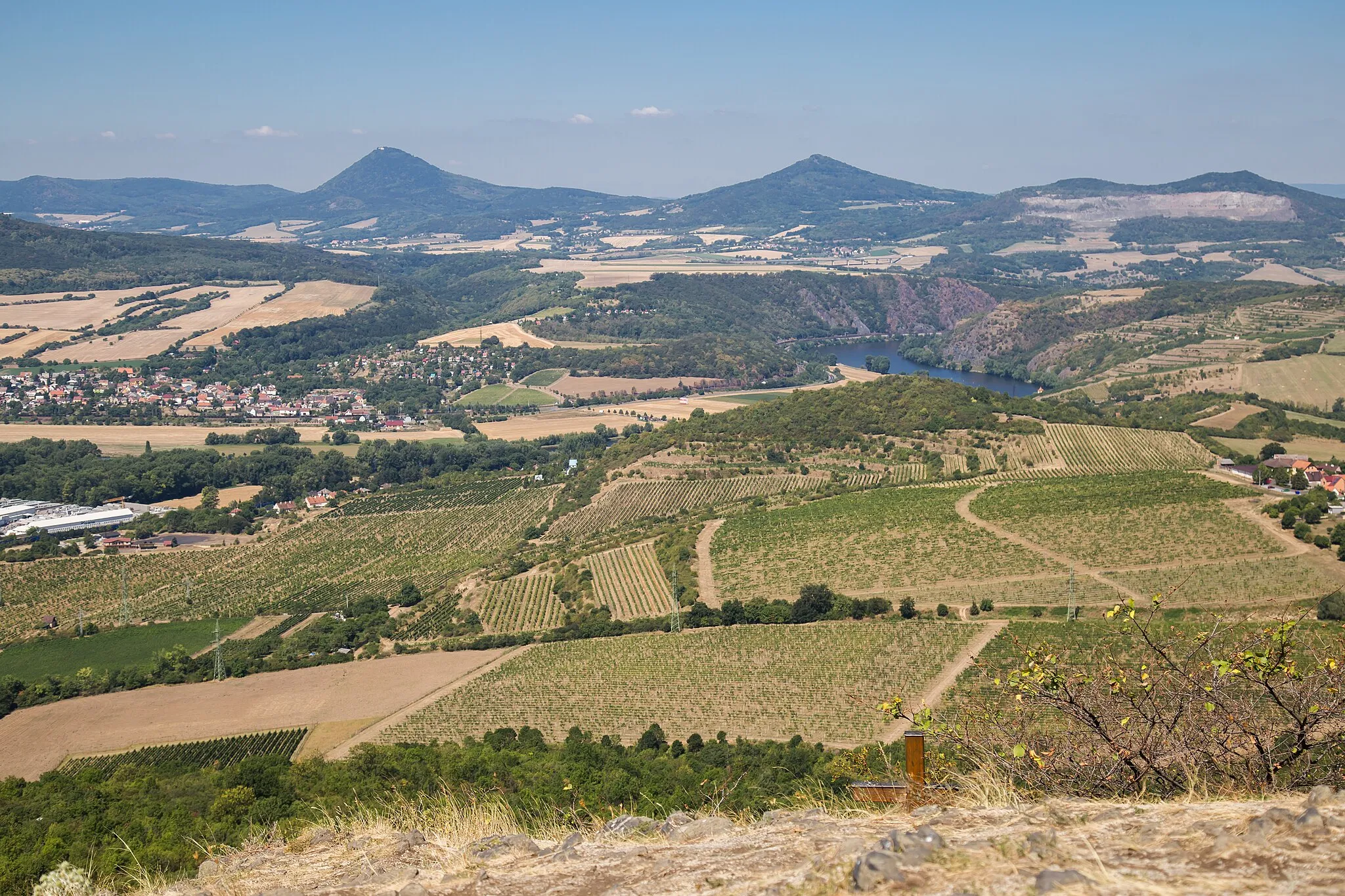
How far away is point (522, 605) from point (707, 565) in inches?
333

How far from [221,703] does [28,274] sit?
453 ft

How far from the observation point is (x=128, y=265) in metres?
164

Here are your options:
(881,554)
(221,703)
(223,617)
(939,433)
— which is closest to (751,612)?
(881,554)

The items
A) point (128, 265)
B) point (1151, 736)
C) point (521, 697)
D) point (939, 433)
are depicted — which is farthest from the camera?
point (128, 265)

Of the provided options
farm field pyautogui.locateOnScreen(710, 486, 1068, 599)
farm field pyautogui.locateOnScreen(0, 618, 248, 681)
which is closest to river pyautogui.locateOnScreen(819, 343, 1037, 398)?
farm field pyautogui.locateOnScreen(710, 486, 1068, 599)

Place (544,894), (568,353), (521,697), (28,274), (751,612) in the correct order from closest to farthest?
1. (544,894)
2. (521,697)
3. (751,612)
4. (568,353)
5. (28,274)

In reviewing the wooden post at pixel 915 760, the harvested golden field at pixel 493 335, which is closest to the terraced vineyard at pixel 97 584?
the wooden post at pixel 915 760

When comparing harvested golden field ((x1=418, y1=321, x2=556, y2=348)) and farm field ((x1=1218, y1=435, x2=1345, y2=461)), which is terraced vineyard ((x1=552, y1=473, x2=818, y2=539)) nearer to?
farm field ((x1=1218, y1=435, x2=1345, y2=461))

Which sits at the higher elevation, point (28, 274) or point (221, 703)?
point (28, 274)

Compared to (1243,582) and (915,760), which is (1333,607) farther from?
(915,760)

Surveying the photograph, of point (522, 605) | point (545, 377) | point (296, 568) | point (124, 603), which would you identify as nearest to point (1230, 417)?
point (522, 605)

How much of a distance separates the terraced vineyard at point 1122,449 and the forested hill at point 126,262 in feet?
427

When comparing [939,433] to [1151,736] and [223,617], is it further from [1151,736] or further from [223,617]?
[1151,736]

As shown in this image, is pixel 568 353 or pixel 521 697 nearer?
pixel 521 697
